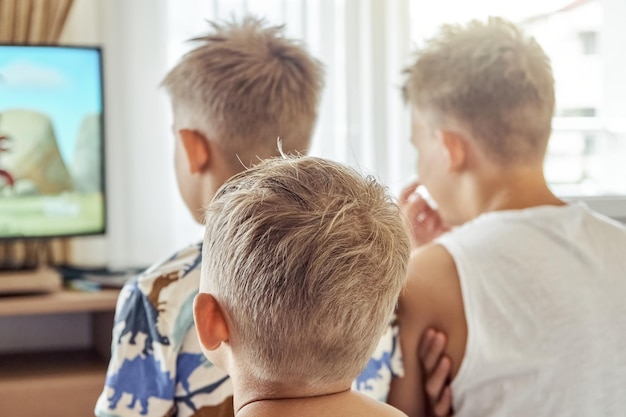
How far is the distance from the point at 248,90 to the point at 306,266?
580 millimetres

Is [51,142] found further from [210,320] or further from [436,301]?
[210,320]

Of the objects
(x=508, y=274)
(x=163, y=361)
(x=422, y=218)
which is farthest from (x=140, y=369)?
(x=422, y=218)

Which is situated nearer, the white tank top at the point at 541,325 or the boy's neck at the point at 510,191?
the white tank top at the point at 541,325

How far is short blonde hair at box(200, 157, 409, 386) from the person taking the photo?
893mm

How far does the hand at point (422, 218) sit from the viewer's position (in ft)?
6.64

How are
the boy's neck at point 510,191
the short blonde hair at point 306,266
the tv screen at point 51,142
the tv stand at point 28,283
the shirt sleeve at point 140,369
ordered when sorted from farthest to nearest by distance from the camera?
the tv screen at point 51,142 < the tv stand at point 28,283 < the boy's neck at point 510,191 < the shirt sleeve at point 140,369 < the short blonde hair at point 306,266

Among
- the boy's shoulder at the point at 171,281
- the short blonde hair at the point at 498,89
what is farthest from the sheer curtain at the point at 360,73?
the boy's shoulder at the point at 171,281

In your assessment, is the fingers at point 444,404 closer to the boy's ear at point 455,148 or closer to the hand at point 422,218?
the boy's ear at point 455,148

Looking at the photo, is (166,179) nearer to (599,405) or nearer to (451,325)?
(451,325)

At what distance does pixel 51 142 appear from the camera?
2396 millimetres

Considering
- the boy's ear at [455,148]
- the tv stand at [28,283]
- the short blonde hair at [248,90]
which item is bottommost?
the tv stand at [28,283]

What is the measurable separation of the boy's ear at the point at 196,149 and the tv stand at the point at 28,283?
0.97 metres

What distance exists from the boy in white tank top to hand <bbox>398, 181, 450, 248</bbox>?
347 millimetres

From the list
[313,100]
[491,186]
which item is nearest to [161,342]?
[313,100]
